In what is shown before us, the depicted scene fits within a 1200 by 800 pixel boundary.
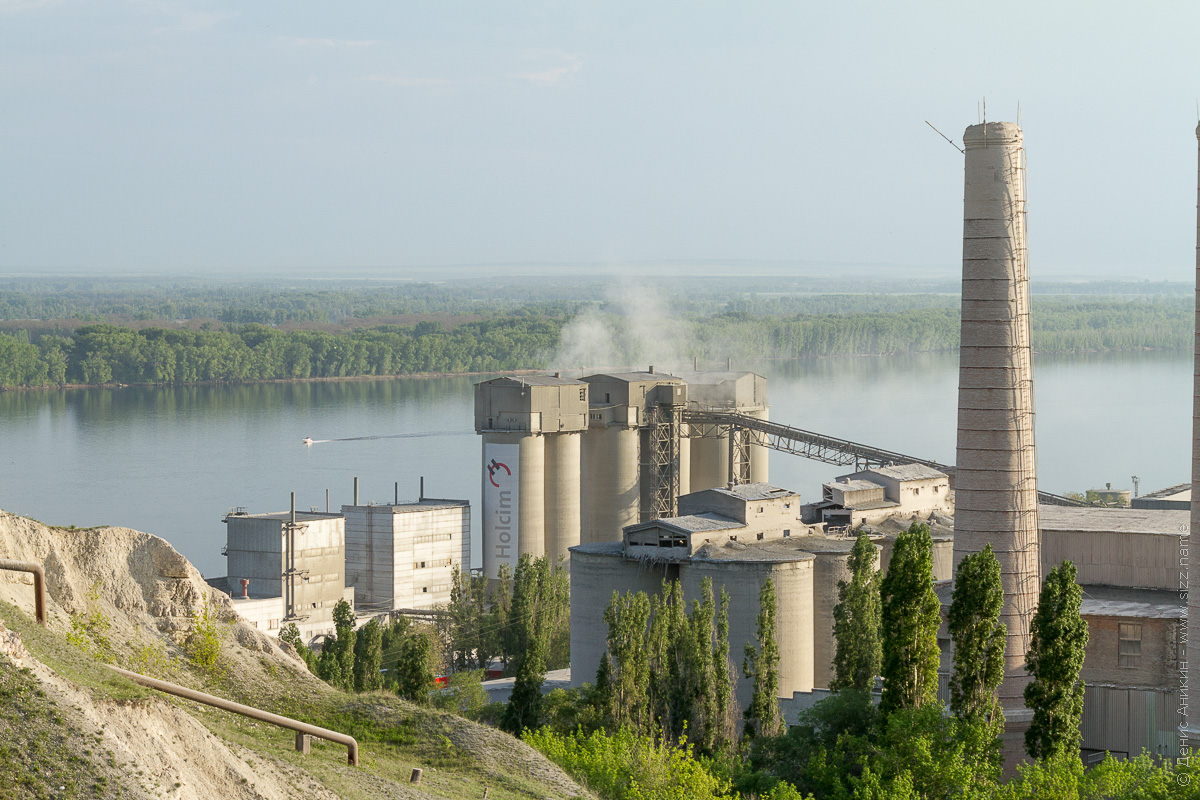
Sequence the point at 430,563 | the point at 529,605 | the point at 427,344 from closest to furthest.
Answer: the point at 529,605, the point at 430,563, the point at 427,344

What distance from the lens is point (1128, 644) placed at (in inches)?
872

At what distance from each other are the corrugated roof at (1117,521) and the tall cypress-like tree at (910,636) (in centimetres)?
688

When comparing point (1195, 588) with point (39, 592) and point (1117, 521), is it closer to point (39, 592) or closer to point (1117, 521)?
point (1117, 521)

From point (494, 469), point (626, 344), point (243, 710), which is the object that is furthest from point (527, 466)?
point (626, 344)

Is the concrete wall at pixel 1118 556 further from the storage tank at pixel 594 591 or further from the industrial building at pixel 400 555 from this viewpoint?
the industrial building at pixel 400 555

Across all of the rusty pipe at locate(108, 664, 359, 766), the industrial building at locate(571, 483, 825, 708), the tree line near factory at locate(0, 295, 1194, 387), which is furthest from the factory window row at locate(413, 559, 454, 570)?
the tree line near factory at locate(0, 295, 1194, 387)

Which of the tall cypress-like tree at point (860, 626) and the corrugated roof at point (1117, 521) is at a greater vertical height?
the corrugated roof at point (1117, 521)

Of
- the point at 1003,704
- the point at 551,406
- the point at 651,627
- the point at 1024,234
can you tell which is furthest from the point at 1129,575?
the point at 551,406

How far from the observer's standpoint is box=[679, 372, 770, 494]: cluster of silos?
40188 mm

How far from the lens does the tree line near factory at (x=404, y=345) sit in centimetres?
10756

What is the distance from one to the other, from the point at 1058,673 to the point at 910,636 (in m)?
1.83

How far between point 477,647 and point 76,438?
50.9 m

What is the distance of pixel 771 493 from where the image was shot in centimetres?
2936

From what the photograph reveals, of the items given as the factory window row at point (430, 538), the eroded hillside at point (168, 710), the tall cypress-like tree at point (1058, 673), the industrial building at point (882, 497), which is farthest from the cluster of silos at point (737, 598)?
the eroded hillside at point (168, 710)
